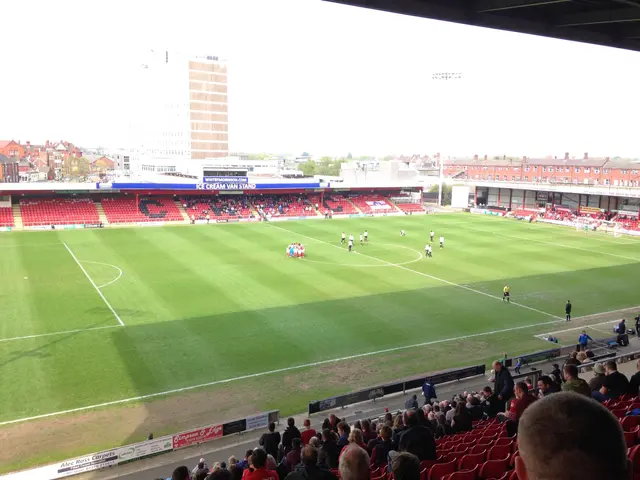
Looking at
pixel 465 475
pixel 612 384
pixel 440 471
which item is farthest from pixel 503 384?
pixel 465 475

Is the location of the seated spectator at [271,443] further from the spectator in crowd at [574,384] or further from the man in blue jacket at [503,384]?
the spectator in crowd at [574,384]

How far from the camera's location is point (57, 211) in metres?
57.3

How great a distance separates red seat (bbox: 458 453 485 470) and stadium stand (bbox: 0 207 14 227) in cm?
5616

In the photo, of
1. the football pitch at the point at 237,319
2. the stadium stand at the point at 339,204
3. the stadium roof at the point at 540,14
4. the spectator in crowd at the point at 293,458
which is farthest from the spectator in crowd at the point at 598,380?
the stadium stand at the point at 339,204

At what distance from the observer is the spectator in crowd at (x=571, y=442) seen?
1779mm

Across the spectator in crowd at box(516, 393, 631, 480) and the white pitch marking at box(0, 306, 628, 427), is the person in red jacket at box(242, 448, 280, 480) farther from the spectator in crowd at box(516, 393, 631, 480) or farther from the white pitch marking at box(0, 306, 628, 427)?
the white pitch marking at box(0, 306, 628, 427)

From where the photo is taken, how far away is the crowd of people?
1.80 metres

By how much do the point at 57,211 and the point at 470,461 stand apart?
58.9 m

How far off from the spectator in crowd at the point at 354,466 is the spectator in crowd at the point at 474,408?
27.4ft

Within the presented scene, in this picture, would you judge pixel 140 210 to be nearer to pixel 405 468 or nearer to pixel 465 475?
pixel 465 475

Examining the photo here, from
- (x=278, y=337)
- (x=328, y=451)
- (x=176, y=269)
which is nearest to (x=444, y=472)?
(x=328, y=451)

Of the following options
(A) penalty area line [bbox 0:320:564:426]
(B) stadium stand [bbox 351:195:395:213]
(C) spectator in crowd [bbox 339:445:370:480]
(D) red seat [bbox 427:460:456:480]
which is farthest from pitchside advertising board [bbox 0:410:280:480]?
(B) stadium stand [bbox 351:195:395:213]

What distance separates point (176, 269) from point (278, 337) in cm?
1559

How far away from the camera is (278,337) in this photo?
2403 centimetres
